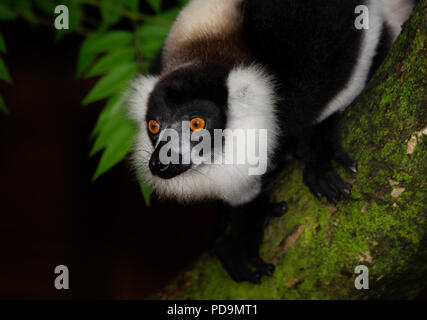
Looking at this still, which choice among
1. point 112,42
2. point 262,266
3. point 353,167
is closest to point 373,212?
point 353,167

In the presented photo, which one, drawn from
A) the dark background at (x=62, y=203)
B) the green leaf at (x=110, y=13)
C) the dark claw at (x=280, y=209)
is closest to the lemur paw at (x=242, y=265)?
the dark claw at (x=280, y=209)

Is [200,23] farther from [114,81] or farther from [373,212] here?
[373,212]

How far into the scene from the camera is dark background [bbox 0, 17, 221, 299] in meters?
2.80

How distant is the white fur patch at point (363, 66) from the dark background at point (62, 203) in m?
1.65

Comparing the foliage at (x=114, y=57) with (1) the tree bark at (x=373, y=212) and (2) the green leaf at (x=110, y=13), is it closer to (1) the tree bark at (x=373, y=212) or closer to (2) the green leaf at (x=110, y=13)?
(2) the green leaf at (x=110, y=13)

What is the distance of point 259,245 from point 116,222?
1.66m

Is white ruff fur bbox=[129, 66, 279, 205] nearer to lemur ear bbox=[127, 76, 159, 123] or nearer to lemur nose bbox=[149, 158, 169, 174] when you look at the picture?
lemur ear bbox=[127, 76, 159, 123]

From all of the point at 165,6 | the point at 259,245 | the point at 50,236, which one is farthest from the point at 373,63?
the point at 50,236

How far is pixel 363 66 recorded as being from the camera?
1422 mm

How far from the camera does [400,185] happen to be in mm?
1231

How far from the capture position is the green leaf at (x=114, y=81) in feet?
5.12

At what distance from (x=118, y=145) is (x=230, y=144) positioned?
16.1 inches
